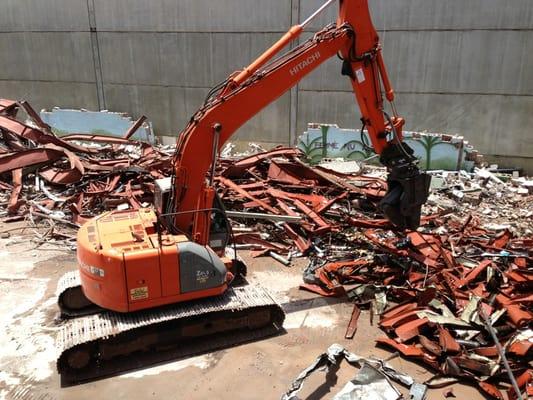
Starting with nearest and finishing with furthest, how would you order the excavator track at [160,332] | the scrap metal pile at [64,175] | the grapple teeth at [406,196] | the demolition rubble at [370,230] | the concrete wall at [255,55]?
the excavator track at [160,332] → the demolition rubble at [370,230] → the grapple teeth at [406,196] → the scrap metal pile at [64,175] → the concrete wall at [255,55]

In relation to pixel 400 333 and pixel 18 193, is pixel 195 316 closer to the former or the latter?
pixel 400 333

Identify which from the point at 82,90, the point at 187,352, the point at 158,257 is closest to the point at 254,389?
the point at 187,352

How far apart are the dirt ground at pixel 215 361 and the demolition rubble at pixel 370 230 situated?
Answer: 24 cm

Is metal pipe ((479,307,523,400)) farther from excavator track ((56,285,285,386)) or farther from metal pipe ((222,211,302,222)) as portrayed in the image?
metal pipe ((222,211,302,222))

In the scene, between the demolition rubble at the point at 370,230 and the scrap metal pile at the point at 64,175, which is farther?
the scrap metal pile at the point at 64,175

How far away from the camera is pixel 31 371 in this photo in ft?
19.0

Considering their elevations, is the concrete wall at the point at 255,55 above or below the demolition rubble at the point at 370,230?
above

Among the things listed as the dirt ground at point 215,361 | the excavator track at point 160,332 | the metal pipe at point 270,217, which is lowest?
the dirt ground at point 215,361

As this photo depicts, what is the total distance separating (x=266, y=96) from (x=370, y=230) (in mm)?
4478

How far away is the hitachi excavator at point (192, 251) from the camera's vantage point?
5703 millimetres

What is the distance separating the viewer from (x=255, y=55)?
17109mm

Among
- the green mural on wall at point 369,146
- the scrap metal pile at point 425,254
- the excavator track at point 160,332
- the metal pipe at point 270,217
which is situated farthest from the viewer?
the green mural on wall at point 369,146

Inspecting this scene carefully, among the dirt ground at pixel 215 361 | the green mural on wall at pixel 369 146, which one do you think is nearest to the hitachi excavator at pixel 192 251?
the dirt ground at pixel 215 361

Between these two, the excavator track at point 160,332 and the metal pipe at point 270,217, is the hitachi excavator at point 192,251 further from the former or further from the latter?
the metal pipe at point 270,217
